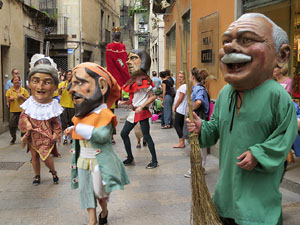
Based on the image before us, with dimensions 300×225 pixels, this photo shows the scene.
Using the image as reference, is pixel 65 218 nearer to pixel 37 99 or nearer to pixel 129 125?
pixel 37 99

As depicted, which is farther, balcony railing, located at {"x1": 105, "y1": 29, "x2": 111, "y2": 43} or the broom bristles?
balcony railing, located at {"x1": 105, "y1": 29, "x2": 111, "y2": 43}

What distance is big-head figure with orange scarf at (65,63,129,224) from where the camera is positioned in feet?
12.2

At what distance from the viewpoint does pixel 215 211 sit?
266 centimetres

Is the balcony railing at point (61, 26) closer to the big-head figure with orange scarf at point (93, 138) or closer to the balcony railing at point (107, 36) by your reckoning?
the balcony railing at point (107, 36)

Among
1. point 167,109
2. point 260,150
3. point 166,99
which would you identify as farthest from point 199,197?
point 167,109

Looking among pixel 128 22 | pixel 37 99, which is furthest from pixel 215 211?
pixel 128 22

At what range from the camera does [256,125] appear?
2.48 metres

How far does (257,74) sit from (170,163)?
4.61m

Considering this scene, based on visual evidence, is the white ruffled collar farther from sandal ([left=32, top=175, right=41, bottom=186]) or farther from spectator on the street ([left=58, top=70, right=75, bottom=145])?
spectator on the street ([left=58, top=70, right=75, bottom=145])

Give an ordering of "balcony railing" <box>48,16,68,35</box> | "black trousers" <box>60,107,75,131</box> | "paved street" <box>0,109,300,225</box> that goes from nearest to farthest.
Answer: "paved street" <box>0,109,300,225</box>
"black trousers" <box>60,107,75,131</box>
"balcony railing" <box>48,16,68,35</box>

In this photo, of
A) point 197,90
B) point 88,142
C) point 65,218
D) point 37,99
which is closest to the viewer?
point 88,142

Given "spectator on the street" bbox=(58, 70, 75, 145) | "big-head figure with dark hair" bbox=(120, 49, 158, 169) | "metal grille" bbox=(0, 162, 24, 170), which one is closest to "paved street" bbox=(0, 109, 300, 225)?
"metal grille" bbox=(0, 162, 24, 170)

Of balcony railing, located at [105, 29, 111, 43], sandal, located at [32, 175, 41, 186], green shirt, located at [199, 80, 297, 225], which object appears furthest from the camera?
balcony railing, located at [105, 29, 111, 43]

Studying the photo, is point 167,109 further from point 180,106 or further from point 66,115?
point 180,106
